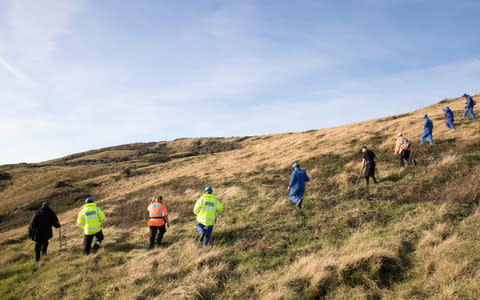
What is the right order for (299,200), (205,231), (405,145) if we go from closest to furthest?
1. (205,231)
2. (299,200)
3. (405,145)

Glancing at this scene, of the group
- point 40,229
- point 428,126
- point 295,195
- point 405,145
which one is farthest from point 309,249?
point 428,126

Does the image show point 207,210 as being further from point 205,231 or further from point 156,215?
point 156,215

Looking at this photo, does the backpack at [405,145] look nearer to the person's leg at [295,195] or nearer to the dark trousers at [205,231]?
the person's leg at [295,195]

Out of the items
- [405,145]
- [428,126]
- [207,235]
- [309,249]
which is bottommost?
[309,249]

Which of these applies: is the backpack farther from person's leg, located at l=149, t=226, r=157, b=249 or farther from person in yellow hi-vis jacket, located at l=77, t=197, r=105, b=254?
person in yellow hi-vis jacket, located at l=77, t=197, r=105, b=254

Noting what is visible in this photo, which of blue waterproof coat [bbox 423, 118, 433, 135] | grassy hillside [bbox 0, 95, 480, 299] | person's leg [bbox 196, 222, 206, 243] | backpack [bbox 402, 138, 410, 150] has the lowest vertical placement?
grassy hillside [bbox 0, 95, 480, 299]

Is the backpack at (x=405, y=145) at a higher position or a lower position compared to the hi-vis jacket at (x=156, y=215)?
higher

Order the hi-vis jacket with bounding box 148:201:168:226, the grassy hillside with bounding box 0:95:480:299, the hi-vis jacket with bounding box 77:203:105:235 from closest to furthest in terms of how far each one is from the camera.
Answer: the grassy hillside with bounding box 0:95:480:299 → the hi-vis jacket with bounding box 148:201:168:226 → the hi-vis jacket with bounding box 77:203:105:235

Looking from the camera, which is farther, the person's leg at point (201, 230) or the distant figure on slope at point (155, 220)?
the distant figure on slope at point (155, 220)

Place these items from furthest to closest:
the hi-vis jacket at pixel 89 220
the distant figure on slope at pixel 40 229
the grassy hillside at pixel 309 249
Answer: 1. the distant figure on slope at pixel 40 229
2. the hi-vis jacket at pixel 89 220
3. the grassy hillside at pixel 309 249

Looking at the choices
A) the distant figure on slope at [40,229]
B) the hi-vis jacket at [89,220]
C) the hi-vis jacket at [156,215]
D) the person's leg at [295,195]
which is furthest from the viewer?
the person's leg at [295,195]

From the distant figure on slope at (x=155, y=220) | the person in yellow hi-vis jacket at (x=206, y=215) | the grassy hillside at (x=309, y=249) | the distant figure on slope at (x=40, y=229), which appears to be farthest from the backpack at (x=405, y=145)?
the distant figure on slope at (x=40, y=229)

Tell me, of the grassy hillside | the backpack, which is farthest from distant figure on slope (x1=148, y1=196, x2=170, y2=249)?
the backpack

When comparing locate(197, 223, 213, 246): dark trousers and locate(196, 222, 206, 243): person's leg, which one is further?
locate(196, 222, 206, 243): person's leg
